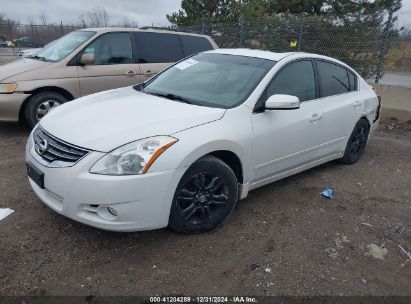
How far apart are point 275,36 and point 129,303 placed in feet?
37.2

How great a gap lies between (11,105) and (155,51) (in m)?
2.69

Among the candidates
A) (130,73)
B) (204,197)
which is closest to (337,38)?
(130,73)

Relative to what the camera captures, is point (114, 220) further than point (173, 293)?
Yes

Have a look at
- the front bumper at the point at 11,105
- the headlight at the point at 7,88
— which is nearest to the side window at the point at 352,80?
the front bumper at the point at 11,105

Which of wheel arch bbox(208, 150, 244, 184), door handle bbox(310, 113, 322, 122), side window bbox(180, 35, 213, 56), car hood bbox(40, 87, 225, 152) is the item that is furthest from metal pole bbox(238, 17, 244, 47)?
wheel arch bbox(208, 150, 244, 184)

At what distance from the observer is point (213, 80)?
413 cm

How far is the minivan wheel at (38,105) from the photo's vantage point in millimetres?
6035

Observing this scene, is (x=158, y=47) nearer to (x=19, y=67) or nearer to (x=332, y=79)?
(x=19, y=67)

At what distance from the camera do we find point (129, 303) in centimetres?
266

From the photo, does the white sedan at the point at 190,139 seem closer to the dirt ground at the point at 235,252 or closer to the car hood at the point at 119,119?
the car hood at the point at 119,119

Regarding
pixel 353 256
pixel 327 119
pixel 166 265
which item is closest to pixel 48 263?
pixel 166 265

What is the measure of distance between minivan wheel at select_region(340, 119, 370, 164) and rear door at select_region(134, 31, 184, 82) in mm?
3599

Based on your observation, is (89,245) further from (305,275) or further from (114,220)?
(305,275)

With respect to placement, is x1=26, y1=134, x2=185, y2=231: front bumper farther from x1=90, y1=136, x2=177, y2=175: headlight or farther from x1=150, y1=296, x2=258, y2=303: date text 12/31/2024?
x1=150, y1=296, x2=258, y2=303: date text 12/31/2024
